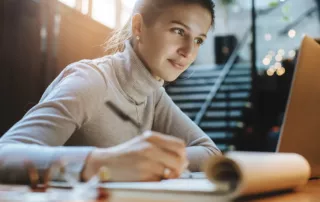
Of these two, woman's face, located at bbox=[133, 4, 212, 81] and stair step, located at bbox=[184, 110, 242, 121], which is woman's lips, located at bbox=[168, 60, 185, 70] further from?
stair step, located at bbox=[184, 110, 242, 121]

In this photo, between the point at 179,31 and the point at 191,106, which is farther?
the point at 191,106

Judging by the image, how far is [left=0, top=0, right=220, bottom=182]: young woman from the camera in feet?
2.34

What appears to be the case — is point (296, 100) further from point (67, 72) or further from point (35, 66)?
point (35, 66)

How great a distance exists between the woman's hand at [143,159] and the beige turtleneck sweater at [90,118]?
0.12 feet

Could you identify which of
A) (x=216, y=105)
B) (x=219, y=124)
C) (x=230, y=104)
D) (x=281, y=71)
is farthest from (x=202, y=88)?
(x=281, y=71)

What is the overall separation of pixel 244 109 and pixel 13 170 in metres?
5.11

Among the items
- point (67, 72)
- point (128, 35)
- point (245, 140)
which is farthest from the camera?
point (245, 140)

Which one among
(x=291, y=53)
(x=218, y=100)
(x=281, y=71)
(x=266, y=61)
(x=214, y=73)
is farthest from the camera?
(x=291, y=53)

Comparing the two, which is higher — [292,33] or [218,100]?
[292,33]

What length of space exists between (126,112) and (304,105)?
605mm

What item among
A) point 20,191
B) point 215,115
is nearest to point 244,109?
point 215,115

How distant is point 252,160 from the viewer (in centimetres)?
54

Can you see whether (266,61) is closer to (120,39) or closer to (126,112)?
(120,39)

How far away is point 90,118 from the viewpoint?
1.12 meters
